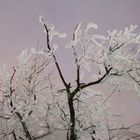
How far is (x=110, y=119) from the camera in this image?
29.4ft

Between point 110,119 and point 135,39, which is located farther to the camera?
point 110,119

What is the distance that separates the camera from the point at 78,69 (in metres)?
7.06

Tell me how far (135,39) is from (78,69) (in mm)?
1376

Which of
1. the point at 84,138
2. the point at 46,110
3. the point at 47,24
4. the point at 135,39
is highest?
the point at 47,24

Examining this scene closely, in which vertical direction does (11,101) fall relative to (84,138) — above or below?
above

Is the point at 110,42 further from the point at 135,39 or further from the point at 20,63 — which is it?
the point at 20,63

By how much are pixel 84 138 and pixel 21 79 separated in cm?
236

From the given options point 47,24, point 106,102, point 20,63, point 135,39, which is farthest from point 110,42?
point 20,63

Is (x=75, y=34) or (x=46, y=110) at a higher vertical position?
(x=75, y=34)

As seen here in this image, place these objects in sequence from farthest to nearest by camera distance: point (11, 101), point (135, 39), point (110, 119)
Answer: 1. point (110, 119)
2. point (11, 101)
3. point (135, 39)

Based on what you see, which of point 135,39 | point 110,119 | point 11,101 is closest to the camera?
point 135,39

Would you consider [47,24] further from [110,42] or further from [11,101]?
[11,101]

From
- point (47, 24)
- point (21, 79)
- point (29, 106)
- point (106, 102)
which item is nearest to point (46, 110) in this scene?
point (29, 106)

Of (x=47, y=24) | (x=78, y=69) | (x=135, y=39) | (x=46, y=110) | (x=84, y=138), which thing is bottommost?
(x=84, y=138)
